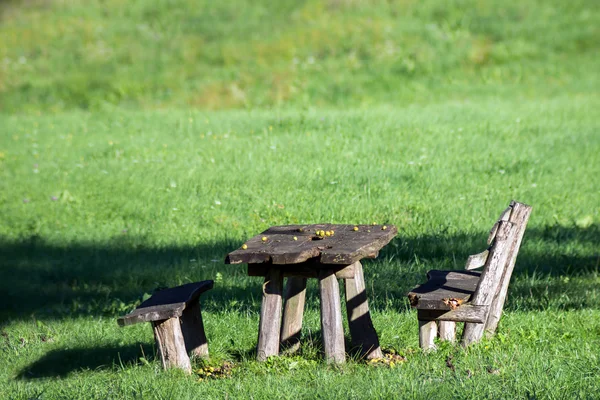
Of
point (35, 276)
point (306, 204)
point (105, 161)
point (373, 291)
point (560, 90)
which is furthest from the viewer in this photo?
point (560, 90)

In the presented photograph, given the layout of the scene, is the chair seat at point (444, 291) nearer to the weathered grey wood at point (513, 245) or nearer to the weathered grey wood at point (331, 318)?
the weathered grey wood at point (513, 245)

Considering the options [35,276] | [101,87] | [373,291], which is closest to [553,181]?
[373,291]

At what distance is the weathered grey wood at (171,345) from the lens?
558 centimetres

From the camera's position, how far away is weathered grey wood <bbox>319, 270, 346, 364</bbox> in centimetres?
550

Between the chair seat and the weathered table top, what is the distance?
42cm

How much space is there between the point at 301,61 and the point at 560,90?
586cm

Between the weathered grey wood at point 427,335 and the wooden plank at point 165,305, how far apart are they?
5.26ft

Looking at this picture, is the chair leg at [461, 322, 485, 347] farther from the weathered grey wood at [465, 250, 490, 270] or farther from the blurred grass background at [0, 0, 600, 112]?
the blurred grass background at [0, 0, 600, 112]

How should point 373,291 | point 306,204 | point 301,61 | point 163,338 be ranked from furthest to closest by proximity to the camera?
1. point 301,61
2. point 306,204
3. point 373,291
4. point 163,338

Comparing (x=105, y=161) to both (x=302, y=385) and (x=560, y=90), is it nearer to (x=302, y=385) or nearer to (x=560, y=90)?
(x=302, y=385)

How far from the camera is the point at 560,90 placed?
693 inches

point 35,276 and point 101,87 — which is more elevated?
point 101,87

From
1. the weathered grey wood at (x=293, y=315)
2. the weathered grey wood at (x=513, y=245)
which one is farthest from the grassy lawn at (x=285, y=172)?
the weathered grey wood at (x=513, y=245)

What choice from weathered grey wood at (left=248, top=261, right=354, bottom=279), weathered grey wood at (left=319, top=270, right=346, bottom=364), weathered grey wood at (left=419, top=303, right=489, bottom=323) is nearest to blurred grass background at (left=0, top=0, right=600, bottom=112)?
weathered grey wood at (left=248, top=261, right=354, bottom=279)
